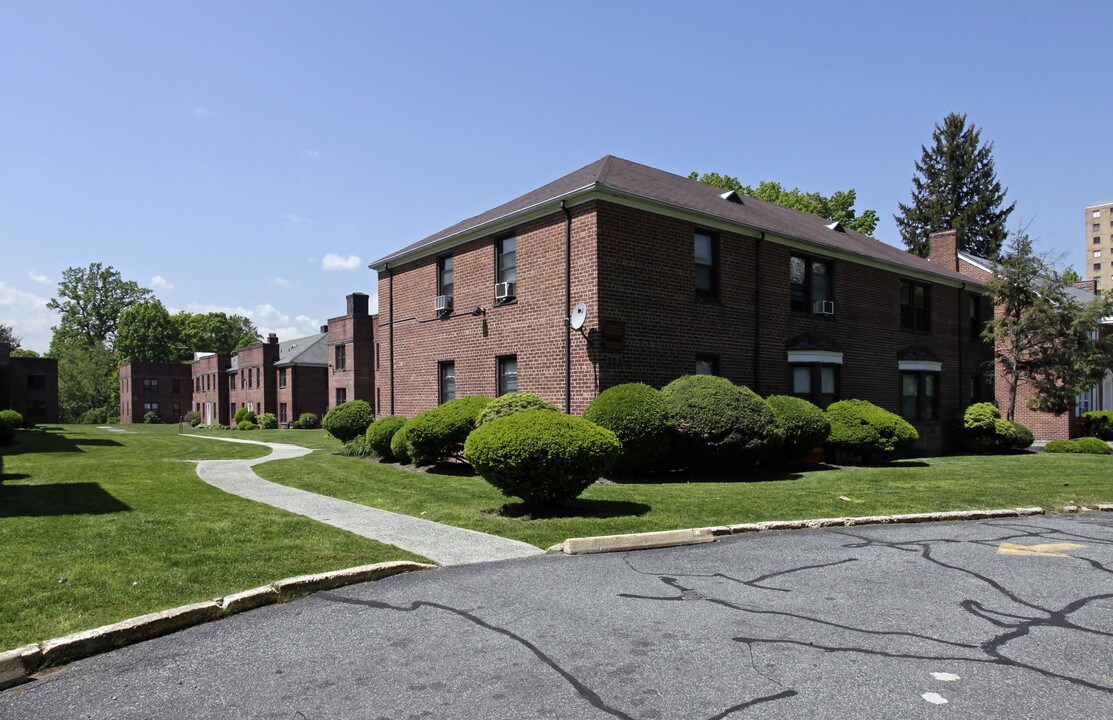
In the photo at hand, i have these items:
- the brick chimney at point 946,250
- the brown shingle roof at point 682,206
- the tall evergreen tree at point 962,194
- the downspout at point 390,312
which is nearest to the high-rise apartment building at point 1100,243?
the tall evergreen tree at point 962,194

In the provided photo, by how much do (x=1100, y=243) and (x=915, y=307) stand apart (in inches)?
6086

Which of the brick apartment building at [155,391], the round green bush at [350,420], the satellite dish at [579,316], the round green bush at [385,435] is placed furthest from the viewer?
the brick apartment building at [155,391]

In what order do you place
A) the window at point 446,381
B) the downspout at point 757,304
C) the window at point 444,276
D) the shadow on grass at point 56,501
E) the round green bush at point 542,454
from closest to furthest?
the round green bush at point 542,454 < the shadow on grass at point 56,501 < the downspout at point 757,304 < the window at point 446,381 < the window at point 444,276

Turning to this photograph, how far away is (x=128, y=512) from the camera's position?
9.90 m

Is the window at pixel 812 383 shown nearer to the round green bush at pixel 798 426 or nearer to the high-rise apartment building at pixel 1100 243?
the round green bush at pixel 798 426

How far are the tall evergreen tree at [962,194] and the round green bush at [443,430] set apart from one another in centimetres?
5101

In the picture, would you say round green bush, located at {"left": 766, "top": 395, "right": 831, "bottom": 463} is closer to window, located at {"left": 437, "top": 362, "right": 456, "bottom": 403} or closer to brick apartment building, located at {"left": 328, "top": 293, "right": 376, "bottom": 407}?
window, located at {"left": 437, "top": 362, "right": 456, "bottom": 403}

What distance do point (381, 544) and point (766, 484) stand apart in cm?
828

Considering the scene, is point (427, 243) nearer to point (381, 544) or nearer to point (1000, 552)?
point (381, 544)

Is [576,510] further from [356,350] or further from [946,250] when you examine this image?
[356,350]

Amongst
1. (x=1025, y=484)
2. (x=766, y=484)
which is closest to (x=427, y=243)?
(x=766, y=484)

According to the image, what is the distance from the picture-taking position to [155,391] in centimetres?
7412

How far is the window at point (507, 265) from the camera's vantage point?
715 inches

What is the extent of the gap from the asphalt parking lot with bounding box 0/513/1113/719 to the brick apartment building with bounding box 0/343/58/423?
234 ft
